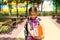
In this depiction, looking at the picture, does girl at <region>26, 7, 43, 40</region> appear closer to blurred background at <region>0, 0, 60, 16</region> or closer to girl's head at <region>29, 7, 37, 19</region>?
girl's head at <region>29, 7, 37, 19</region>

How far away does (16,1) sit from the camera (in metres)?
12.4

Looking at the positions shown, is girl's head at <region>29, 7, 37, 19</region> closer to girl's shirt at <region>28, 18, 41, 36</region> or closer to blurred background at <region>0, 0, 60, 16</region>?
girl's shirt at <region>28, 18, 41, 36</region>

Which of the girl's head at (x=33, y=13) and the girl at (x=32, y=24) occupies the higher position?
the girl's head at (x=33, y=13)

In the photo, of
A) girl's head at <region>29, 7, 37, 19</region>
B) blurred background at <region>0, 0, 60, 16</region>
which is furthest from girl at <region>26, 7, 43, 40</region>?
blurred background at <region>0, 0, 60, 16</region>

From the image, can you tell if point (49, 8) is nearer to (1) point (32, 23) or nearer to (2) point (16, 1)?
(2) point (16, 1)

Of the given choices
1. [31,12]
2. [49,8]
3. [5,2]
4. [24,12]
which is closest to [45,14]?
[49,8]

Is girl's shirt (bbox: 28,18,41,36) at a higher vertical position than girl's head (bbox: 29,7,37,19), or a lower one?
lower

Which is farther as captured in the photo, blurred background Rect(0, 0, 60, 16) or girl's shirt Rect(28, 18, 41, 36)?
blurred background Rect(0, 0, 60, 16)

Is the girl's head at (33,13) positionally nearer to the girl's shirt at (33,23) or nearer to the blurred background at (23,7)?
the girl's shirt at (33,23)

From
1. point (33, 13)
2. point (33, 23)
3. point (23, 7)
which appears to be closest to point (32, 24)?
point (33, 23)

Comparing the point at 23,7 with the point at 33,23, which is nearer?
the point at 33,23

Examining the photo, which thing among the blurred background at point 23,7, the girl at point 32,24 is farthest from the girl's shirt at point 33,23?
the blurred background at point 23,7

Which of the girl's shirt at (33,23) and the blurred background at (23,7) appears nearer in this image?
the girl's shirt at (33,23)

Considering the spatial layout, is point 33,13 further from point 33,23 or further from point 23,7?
point 23,7
